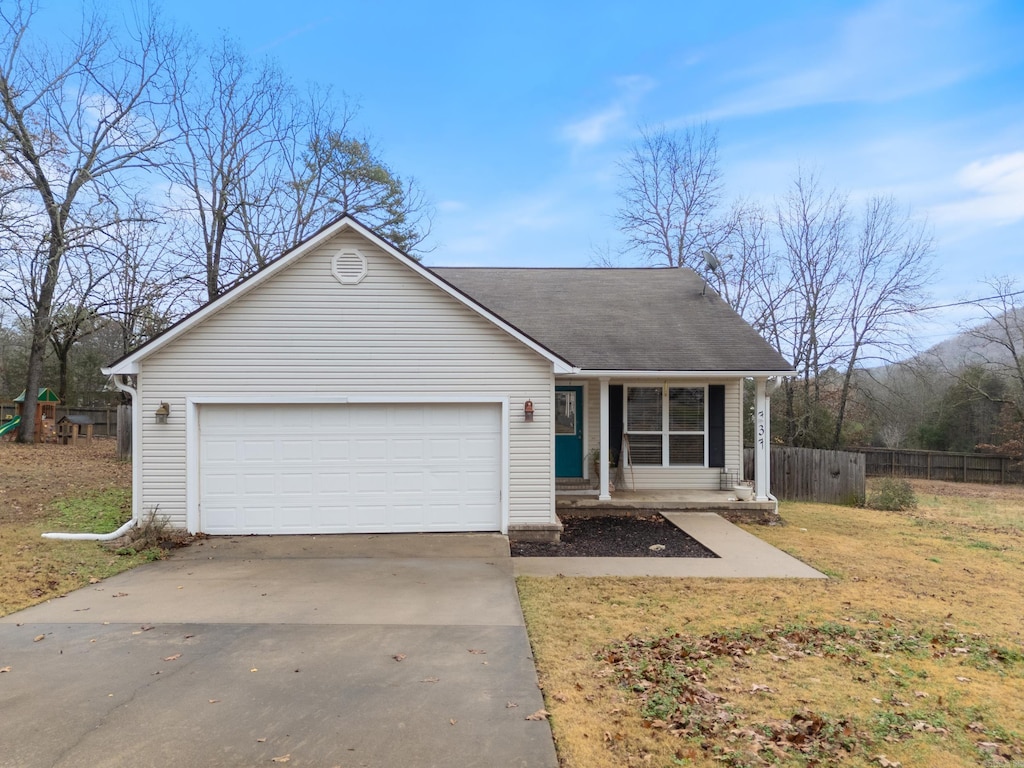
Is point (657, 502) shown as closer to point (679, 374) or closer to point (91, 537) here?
point (679, 374)

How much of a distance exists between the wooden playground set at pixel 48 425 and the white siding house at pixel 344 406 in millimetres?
15495

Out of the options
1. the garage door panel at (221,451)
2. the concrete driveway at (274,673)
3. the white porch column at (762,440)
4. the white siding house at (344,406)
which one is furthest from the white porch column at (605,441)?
the garage door panel at (221,451)

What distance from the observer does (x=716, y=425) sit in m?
12.3

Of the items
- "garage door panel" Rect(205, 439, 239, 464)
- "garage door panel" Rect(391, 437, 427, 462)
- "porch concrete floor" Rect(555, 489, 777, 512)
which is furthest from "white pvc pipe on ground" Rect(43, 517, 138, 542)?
"porch concrete floor" Rect(555, 489, 777, 512)

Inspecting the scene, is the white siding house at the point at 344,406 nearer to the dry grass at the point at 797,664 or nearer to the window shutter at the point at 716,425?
the dry grass at the point at 797,664

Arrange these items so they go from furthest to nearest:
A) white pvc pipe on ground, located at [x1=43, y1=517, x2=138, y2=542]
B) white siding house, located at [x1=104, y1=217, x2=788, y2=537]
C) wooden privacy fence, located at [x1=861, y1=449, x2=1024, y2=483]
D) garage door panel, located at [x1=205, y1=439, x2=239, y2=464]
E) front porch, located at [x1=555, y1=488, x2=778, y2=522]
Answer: wooden privacy fence, located at [x1=861, y1=449, x2=1024, y2=483] < front porch, located at [x1=555, y1=488, x2=778, y2=522] < garage door panel, located at [x1=205, y1=439, x2=239, y2=464] < white siding house, located at [x1=104, y1=217, x2=788, y2=537] < white pvc pipe on ground, located at [x1=43, y1=517, x2=138, y2=542]

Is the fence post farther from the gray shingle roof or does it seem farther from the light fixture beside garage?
the light fixture beside garage

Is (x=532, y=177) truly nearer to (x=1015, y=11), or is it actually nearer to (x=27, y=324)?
(x=1015, y=11)

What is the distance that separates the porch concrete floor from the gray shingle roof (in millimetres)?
2491

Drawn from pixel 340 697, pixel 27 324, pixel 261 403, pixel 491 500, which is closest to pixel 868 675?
pixel 340 697

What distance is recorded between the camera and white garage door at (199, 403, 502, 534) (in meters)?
8.93

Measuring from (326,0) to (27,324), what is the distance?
56.8ft

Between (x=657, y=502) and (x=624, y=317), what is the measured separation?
423cm

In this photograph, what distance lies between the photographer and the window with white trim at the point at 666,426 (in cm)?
1234
